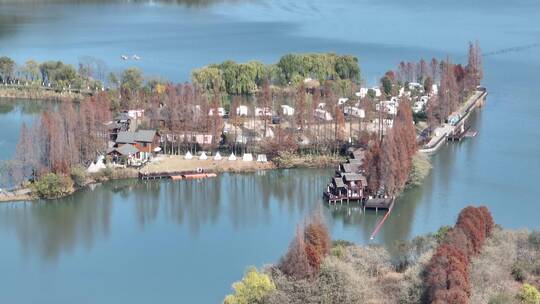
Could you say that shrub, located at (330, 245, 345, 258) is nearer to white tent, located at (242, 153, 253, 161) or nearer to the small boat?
white tent, located at (242, 153, 253, 161)

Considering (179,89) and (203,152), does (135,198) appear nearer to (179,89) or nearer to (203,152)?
(203,152)

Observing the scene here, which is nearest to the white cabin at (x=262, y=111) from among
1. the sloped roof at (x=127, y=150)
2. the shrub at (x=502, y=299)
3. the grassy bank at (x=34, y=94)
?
the sloped roof at (x=127, y=150)

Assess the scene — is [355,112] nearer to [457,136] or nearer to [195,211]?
[457,136]

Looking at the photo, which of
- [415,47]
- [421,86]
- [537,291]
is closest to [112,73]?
[421,86]

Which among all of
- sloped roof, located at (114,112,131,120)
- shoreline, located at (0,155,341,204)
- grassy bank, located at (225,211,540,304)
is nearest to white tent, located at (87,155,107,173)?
shoreline, located at (0,155,341,204)

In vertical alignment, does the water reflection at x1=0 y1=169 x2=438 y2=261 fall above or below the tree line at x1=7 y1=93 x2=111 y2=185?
below

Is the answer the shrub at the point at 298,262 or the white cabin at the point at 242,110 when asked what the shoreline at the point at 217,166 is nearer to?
the white cabin at the point at 242,110
